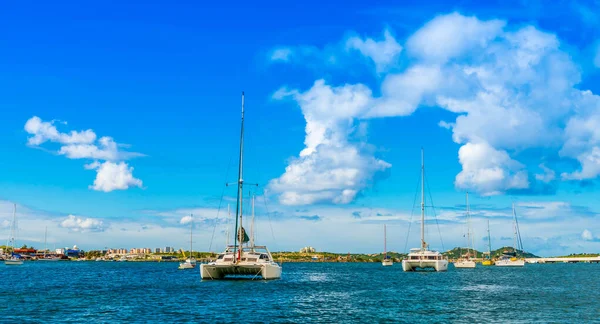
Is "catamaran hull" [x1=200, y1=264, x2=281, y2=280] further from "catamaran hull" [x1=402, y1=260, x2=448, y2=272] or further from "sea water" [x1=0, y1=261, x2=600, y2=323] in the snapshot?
"catamaran hull" [x1=402, y1=260, x2=448, y2=272]

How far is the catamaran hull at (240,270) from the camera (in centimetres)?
8725

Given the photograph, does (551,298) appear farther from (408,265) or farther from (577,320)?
Answer: (408,265)

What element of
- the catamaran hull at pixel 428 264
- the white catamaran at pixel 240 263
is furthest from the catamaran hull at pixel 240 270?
the catamaran hull at pixel 428 264

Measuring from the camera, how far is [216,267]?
88.6 metres

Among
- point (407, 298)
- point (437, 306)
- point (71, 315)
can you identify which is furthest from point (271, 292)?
point (71, 315)

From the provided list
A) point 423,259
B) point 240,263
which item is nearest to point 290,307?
point 240,263

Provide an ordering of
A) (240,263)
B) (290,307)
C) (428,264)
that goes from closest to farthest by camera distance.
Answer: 1. (290,307)
2. (240,263)
3. (428,264)

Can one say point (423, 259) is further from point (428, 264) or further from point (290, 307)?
point (290, 307)

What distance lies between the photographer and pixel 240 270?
290 feet

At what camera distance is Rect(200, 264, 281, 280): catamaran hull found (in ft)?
286

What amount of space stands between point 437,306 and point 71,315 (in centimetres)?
3658

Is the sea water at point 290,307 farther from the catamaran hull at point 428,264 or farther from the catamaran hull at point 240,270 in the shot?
the catamaran hull at point 428,264

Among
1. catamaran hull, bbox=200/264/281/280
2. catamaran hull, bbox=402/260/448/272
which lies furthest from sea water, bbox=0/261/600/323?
catamaran hull, bbox=402/260/448/272

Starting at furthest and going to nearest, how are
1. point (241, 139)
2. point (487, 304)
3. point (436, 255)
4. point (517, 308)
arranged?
1. point (436, 255)
2. point (241, 139)
3. point (487, 304)
4. point (517, 308)
